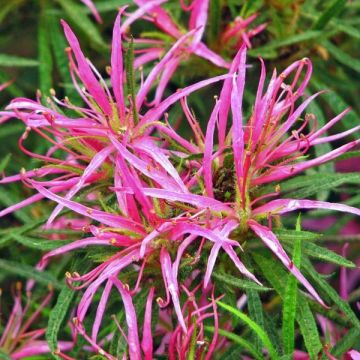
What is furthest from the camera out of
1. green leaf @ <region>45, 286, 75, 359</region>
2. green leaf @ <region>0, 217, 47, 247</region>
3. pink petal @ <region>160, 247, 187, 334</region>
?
green leaf @ <region>0, 217, 47, 247</region>

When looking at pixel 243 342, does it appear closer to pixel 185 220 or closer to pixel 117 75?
pixel 185 220

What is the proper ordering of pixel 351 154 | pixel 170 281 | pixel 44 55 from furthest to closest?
pixel 44 55 → pixel 351 154 → pixel 170 281

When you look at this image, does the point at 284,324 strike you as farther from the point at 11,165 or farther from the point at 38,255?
the point at 11,165

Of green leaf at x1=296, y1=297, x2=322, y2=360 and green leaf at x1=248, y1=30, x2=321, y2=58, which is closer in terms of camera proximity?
green leaf at x1=296, y1=297, x2=322, y2=360

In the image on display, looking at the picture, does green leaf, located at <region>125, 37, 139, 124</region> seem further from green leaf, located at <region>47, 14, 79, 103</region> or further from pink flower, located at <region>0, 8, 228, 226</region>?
green leaf, located at <region>47, 14, 79, 103</region>

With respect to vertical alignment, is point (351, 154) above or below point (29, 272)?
above

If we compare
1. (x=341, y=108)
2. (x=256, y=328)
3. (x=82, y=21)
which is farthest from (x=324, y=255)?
(x=82, y=21)

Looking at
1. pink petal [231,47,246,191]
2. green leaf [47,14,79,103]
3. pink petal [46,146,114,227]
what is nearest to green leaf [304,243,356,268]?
pink petal [231,47,246,191]
